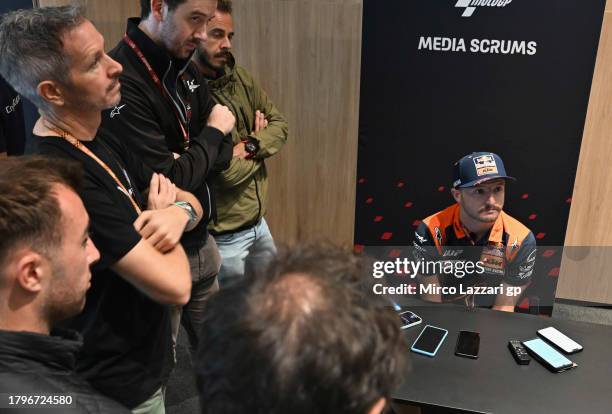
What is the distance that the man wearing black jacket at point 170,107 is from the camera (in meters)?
1.64

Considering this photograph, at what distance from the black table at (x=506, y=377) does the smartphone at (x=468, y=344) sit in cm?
2

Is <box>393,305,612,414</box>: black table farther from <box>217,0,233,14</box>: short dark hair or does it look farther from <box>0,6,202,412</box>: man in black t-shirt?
<box>217,0,233,14</box>: short dark hair

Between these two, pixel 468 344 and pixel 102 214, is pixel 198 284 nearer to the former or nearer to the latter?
pixel 102 214

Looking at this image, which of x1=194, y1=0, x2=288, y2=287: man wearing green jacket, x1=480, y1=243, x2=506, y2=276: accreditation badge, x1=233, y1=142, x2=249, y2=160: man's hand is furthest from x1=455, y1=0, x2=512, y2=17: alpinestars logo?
x1=233, y1=142, x2=249, y2=160: man's hand

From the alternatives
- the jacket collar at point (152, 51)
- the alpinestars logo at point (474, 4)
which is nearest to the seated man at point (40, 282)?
the jacket collar at point (152, 51)

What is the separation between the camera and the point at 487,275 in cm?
231

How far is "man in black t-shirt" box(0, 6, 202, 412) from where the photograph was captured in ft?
4.03

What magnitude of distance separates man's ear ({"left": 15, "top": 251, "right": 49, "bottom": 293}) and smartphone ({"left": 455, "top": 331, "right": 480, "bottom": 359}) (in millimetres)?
1250

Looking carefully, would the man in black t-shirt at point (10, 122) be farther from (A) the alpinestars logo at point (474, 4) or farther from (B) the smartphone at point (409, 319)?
(A) the alpinestars logo at point (474, 4)

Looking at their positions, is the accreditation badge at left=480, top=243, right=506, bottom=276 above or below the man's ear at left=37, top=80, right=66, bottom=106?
below

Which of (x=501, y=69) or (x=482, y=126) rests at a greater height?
(x=501, y=69)

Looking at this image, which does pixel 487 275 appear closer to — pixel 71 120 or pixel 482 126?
pixel 482 126

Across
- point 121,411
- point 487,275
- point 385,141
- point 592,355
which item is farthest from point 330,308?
point 385,141

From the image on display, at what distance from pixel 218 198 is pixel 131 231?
1.04 m
